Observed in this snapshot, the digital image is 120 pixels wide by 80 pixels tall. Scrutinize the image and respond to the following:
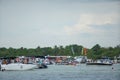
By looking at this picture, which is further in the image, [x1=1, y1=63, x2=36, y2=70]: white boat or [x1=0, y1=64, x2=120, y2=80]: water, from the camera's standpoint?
[x1=1, y1=63, x2=36, y2=70]: white boat

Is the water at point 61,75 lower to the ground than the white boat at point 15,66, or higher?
lower

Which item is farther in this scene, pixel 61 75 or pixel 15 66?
pixel 15 66

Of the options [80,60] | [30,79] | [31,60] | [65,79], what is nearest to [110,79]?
[65,79]

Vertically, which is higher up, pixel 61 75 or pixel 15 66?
pixel 15 66

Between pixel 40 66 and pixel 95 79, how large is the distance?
43.3 meters

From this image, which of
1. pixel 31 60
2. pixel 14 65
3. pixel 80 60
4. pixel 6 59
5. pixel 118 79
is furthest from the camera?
pixel 80 60

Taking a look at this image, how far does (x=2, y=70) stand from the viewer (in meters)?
91.4

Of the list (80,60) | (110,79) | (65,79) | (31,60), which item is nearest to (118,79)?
(110,79)

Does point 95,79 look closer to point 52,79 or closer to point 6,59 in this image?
point 52,79

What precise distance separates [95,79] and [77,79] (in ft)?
7.56

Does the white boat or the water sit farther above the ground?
the white boat

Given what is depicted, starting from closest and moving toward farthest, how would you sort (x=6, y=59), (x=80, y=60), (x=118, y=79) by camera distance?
(x=118, y=79) → (x=6, y=59) → (x=80, y=60)

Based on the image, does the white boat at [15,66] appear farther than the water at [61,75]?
Yes

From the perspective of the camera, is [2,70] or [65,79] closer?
[65,79]
